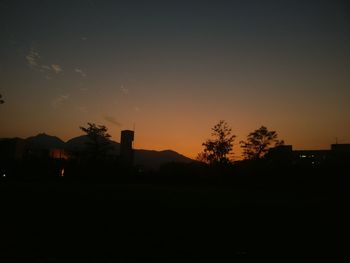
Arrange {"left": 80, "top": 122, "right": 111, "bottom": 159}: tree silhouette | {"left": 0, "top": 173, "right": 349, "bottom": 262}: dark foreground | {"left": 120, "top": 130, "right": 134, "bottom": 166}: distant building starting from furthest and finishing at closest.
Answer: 1. {"left": 120, "top": 130, "right": 134, "bottom": 166}: distant building
2. {"left": 80, "top": 122, "right": 111, "bottom": 159}: tree silhouette
3. {"left": 0, "top": 173, "right": 349, "bottom": 262}: dark foreground

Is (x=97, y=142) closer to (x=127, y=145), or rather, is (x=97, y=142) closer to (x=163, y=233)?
(x=127, y=145)

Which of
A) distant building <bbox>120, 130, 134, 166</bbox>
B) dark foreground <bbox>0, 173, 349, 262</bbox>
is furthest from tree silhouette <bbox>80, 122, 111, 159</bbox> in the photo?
dark foreground <bbox>0, 173, 349, 262</bbox>

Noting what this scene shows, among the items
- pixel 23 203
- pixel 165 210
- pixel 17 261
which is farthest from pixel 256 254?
pixel 23 203

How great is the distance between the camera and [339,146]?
111 metres

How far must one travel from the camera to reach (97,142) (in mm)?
73375

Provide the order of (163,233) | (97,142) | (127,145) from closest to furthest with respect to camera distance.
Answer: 1. (163,233)
2. (97,142)
3. (127,145)

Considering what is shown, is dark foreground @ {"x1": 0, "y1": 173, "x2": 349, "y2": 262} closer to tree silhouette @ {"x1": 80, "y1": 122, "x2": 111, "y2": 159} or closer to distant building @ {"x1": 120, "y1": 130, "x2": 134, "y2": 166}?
tree silhouette @ {"x1": 80, "y1": 122, "x2": 111, "y2": 159}

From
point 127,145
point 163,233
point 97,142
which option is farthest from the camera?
point 127,145

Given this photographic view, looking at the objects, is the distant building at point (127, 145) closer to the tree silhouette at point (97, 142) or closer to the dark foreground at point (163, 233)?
the tree silhouette at point (97, 142)

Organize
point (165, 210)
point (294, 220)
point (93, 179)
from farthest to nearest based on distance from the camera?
point (93, 179) → point (165, 210) → point (294, 220)

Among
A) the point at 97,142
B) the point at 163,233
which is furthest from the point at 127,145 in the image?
the point at 163,233

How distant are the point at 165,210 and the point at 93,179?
34667 mm

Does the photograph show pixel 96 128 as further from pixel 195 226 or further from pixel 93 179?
pixel 195 226

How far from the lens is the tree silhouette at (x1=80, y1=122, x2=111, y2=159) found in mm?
71250
